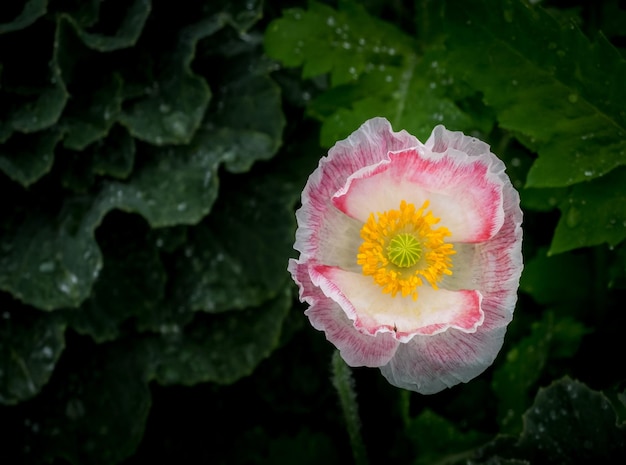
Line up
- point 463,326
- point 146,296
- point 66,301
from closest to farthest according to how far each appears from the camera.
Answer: point 463,326
point 66,301
point 146,296

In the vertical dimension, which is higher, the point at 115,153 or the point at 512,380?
the point at 115,153

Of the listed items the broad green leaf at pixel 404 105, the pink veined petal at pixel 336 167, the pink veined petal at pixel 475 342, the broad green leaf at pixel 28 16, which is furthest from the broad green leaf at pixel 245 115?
the pink veined petal at pixel 475 342

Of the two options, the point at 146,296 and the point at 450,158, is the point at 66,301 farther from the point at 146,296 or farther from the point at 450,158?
the point at 450,158

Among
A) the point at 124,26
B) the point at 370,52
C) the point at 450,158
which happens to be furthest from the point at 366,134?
the point at 124,26

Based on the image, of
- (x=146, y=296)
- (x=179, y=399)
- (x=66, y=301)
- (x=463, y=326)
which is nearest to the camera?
(x=463, y=326)

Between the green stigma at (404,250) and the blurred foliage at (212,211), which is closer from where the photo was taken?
the green stigma at (404,250)

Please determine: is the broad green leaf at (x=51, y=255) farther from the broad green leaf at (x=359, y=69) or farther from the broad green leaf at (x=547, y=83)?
the broad green leaf at (x=547, y=83)

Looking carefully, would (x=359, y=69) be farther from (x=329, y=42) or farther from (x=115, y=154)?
(x=115, y=154)

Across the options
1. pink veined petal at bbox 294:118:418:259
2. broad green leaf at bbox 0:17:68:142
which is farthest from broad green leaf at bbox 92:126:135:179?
pink veined petal at bbox 294:118:418:259
